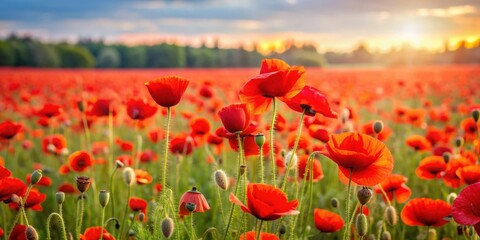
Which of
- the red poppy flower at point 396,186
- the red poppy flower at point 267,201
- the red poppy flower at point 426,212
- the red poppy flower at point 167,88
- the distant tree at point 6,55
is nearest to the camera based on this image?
the red poppy flower at point 267,201

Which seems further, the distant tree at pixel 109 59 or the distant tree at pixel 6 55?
the distant tree at pixel 109 59

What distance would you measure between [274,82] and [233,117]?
180 millimetres

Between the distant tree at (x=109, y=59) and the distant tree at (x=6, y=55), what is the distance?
9811mm

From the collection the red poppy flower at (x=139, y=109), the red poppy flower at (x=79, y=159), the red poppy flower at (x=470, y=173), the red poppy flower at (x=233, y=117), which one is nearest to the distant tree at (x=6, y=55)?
the red poppy flower at (x=79, y=159)

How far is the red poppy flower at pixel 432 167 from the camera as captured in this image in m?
2.41

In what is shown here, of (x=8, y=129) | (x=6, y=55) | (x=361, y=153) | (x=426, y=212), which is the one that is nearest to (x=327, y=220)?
(x=426, y=212)

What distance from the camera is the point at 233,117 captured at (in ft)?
5.20

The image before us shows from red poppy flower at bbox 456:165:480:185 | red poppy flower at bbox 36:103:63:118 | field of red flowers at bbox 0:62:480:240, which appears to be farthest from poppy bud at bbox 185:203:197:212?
red poppy flower at bbox 36:103:63:118

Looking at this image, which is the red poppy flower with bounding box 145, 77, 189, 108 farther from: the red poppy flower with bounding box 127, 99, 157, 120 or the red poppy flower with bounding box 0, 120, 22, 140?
the red poppy flower with bounding box 0, 120, 22, 140

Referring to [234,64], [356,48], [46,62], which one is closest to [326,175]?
[46,62]

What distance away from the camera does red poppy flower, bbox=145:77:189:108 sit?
1.58 m

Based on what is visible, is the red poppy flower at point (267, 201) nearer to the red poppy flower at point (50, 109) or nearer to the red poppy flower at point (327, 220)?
the red poppy flower at point (327, 220)

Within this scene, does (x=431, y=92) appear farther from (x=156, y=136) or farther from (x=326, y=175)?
(x=156, y=136)

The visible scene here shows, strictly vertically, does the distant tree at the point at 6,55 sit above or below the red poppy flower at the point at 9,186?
above
